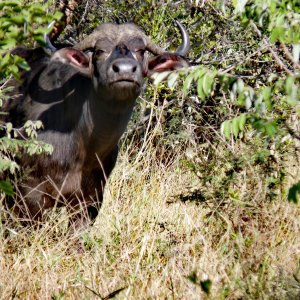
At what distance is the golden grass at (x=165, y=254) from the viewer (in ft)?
15.1

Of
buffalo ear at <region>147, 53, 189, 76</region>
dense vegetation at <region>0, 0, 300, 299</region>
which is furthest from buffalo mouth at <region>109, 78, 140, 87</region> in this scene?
buffalo ear at <region>147, 53, 189, 76</region>

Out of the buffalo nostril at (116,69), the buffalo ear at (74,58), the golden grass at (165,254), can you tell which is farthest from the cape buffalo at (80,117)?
the golden grass at (165,254)

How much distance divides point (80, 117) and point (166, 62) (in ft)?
2.94

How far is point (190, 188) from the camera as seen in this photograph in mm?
6469

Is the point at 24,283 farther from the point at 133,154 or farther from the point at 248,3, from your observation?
the point at 133,154

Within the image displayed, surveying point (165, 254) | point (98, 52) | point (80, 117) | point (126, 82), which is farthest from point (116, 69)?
point (165, 254)

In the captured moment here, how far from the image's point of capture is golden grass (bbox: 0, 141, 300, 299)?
4598 mm

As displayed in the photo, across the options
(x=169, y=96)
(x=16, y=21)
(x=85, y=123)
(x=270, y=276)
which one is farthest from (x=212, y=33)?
(x=16, y=21)

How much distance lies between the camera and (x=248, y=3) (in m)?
4.21

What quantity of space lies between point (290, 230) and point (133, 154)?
316cm

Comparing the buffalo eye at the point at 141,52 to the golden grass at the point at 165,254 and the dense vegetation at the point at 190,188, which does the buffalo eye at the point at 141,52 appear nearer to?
the dense vegetation at the point at 190,188

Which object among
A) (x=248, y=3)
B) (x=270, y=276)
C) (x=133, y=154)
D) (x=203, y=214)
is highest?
(x=248, y=3)

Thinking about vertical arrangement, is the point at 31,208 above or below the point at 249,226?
below

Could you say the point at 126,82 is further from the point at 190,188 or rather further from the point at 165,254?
the point at 165,254
